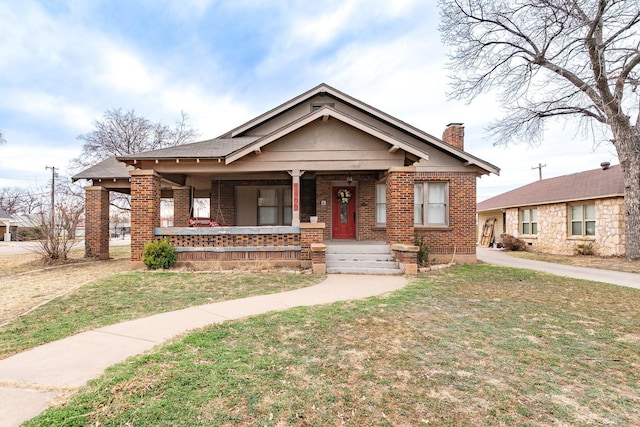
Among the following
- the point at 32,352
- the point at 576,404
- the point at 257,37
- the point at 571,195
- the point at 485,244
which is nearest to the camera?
the point at 576,404

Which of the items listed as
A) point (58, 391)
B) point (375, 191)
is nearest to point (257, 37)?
point (375, 191)

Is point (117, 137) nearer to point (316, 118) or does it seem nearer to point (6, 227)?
point (6, 227)

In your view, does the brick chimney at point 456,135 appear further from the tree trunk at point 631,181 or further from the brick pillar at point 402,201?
the tree trunk at point 631,181

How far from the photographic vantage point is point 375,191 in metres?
12.4

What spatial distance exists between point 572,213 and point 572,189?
1476mm

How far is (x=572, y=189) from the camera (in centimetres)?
1762

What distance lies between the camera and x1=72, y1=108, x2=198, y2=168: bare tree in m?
27.8

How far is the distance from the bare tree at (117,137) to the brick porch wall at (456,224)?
2680 centimetres

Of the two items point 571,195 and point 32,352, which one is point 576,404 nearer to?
point 32,352

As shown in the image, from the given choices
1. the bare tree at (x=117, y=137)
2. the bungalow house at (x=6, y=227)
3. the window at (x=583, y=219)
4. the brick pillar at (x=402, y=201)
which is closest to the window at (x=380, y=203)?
the brick pillar at (x=402, y=201)

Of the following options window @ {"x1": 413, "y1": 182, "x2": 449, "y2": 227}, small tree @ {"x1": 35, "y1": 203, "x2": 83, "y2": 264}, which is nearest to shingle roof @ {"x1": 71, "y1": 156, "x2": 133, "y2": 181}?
small tree @ {"x1": 35, "y1": 203, "x2": 83, "y2": 264}

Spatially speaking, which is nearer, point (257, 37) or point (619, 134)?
point (619, 134)

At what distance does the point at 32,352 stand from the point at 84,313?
163 cm

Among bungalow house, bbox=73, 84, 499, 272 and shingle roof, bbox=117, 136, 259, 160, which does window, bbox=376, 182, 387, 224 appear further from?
shingle roof, bbox=117, 136, 259, 160
